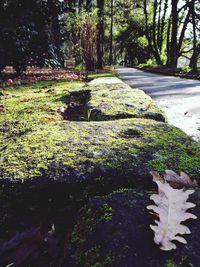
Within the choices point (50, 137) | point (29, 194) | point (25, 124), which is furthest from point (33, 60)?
point (29, 194)

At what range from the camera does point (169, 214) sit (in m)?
0.89

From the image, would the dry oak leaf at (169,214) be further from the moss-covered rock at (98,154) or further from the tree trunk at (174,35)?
the tree trunk at (174,35)

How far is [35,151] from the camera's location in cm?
125

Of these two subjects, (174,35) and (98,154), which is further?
(174,35)

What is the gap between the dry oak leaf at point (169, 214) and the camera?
2.55 ft

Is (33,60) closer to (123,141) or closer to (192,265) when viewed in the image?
(123,141)

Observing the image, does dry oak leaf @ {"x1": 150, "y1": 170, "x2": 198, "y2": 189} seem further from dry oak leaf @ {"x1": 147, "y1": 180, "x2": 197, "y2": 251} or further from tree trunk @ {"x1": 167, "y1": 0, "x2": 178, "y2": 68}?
tree trunk @ {"x1": 167, "y1": 0, "x2": 178, "y2": 68}

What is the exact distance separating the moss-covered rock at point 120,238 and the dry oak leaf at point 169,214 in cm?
2

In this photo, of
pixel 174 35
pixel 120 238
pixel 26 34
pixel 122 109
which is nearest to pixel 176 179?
pixel 120 238

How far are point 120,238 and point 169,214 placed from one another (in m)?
0.17

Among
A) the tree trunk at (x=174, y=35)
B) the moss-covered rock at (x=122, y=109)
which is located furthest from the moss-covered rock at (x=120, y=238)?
the tree trunk at (x=174, y=35)

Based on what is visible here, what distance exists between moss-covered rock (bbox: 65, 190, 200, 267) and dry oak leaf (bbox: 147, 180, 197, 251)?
17 millimetres

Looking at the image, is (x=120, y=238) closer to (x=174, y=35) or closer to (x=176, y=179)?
(x=176, y=179)

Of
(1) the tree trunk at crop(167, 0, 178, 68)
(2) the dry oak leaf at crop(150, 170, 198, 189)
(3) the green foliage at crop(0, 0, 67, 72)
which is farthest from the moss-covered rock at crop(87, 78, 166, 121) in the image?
(1) the tree trunk at crop(167, 0, 178, 68)
